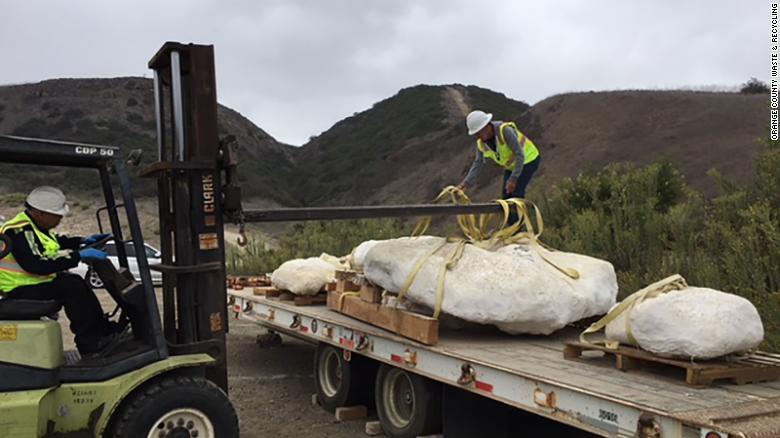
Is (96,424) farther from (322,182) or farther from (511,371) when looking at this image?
(322,182)

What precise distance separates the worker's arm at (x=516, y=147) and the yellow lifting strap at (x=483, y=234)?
0.62 metres

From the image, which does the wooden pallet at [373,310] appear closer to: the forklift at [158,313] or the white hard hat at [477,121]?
the forklift at [158,313]

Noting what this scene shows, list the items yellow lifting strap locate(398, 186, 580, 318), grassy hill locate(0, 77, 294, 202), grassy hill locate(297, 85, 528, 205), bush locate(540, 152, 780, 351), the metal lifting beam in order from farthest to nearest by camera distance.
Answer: grassy hill locate(0, 77, 294, 202), grassy hill locate(297, 85, 528, 205), bush locate(540, 152, 780, 351), yellow lifting strap locate(398, 186, 580, 318), the metal lifting beam

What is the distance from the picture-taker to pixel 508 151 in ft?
23.6

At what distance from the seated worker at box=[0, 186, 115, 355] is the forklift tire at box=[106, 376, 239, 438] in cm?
68

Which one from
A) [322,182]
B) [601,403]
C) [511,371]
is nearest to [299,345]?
[511,371]

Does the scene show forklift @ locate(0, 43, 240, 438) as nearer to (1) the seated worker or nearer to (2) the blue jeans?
(1) the seated worker

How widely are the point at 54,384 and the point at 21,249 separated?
815 mm

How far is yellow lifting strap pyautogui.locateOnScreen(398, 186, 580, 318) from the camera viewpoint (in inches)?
211

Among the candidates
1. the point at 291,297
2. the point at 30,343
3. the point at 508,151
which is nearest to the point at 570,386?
the point at 30,343

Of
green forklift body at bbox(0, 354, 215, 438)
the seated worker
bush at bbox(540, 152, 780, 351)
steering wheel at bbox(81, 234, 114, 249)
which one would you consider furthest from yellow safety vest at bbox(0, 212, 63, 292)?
bush at bbox(540, 152, 780, 351)

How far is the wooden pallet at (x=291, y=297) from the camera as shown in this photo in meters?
7.45

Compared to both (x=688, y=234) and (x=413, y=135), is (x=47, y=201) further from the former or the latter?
(x=413, y=135)

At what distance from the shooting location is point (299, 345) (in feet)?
33.5
